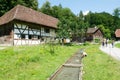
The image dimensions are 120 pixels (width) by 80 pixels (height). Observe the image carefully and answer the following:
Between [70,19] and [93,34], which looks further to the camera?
[93,34]

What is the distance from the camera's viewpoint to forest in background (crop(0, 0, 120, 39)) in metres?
52.2

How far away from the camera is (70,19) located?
57875mm

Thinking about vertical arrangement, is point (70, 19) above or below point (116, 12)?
below

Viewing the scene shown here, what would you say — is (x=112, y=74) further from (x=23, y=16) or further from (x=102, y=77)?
(x=23, y=16)

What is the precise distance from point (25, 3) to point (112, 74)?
56561 millimetres

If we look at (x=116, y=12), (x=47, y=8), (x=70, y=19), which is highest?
(x=116, y=12)

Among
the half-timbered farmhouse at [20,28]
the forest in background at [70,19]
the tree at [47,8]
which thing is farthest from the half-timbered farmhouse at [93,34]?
the half-timbered farmhouse at [20,28]

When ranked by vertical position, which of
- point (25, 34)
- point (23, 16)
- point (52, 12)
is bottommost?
point (25, 34)

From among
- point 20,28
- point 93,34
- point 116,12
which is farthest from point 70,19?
point 116,12

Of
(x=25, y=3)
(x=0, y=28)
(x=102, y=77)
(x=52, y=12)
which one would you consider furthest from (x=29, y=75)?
(x=52, y=12)

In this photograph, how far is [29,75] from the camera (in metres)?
12.8

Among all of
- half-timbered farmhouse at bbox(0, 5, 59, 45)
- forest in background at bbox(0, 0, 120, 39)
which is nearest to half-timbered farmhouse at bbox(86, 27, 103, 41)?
forest in background at bbox(0, 0, 120, 39)

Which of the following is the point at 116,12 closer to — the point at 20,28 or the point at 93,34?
the point at 93,34

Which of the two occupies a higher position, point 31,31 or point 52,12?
point 52,12
